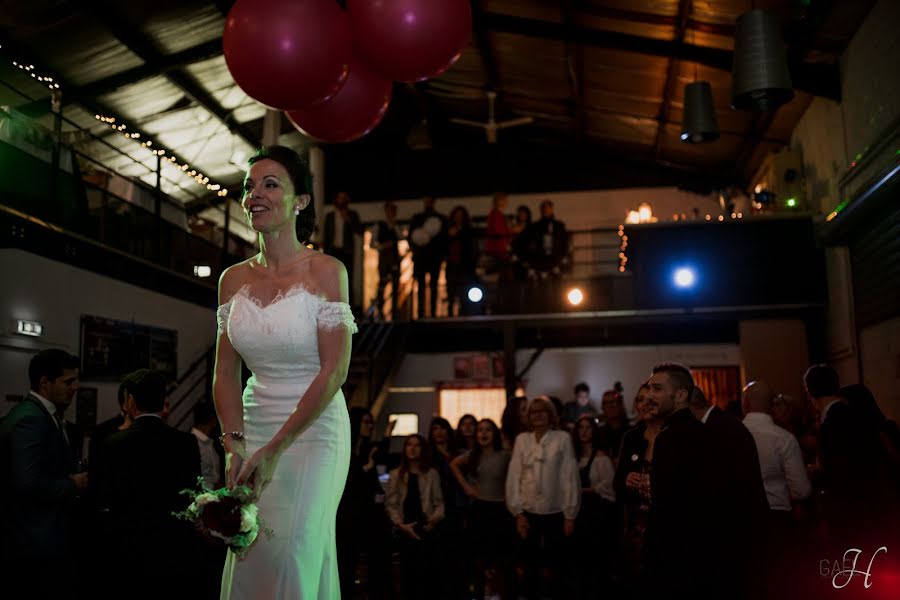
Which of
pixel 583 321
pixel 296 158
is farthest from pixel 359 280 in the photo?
pixel 296 158

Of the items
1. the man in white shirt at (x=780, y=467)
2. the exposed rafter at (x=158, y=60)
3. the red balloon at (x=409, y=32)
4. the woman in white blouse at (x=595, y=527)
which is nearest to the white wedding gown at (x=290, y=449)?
the red balloon at (x=409, y=32)

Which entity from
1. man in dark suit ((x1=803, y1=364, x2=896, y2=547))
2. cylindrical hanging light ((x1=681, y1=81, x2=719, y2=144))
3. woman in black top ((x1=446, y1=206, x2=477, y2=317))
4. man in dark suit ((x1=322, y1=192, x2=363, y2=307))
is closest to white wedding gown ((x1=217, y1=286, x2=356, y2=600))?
man in dark suit ((x1=803, y1=364, x2=896, y2=547))

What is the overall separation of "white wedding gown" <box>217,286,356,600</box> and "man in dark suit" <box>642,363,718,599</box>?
A: 6.21ft

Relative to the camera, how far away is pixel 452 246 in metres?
12.0

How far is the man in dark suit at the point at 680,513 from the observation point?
356 centimetres

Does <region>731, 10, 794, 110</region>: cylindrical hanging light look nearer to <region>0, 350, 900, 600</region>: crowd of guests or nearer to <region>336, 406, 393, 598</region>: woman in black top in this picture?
<region>0, 350, 900, 600</region>: crowd of guests

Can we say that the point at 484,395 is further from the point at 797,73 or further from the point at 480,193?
the point at 797,73

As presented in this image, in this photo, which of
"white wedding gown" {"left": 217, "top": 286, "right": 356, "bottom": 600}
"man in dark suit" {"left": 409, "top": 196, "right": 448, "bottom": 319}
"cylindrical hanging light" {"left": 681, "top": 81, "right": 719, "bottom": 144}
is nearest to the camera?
"white wedding gown" {"left": 217, "top": 286, "right": 356, "bottom": 600}

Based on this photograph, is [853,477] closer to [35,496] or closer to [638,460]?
[638,460]

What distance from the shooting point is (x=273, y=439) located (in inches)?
80.3

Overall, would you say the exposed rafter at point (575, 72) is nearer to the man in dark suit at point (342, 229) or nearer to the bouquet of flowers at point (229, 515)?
the man in dark suit at point (342, 229)

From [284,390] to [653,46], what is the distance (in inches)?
327

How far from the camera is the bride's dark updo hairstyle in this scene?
229 centimetres

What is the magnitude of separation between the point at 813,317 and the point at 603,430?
175 inches
